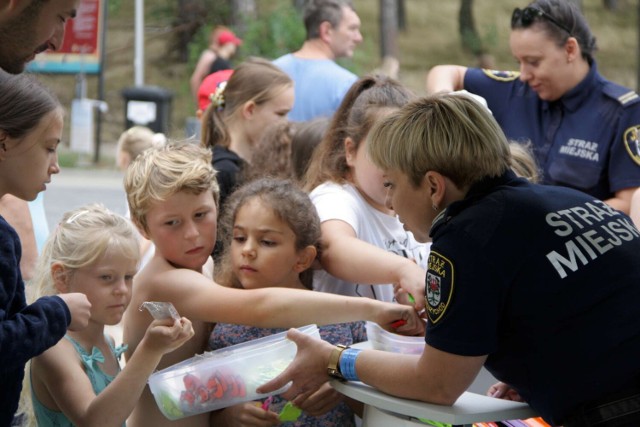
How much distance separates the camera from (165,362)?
9.58ft

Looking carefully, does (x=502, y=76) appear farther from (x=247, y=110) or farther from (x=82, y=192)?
(x=82, y=192)

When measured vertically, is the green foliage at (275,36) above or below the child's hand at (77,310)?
below

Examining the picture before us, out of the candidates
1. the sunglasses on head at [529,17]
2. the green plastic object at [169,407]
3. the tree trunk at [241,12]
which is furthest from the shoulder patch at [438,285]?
the tree trunk at [241,12]

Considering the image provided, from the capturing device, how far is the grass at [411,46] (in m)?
25.0

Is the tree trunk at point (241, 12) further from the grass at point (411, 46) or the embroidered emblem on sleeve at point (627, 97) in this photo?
the embroidered emblem on sleeve at point (627, 97)

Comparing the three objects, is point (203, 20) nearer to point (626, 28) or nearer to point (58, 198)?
point (58, 198)

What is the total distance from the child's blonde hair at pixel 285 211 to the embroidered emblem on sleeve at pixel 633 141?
1783 millimetres

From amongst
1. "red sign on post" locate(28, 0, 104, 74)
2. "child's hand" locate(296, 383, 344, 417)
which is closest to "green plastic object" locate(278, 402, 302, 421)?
"child's hand" locate(296, 383, 344, 417)

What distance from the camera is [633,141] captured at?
421 cm

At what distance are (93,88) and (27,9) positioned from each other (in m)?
25.1

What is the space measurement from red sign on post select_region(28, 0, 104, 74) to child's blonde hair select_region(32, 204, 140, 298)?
14.2 meters

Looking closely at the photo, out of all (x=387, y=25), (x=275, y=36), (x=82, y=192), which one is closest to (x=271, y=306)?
(x=82, y=192)

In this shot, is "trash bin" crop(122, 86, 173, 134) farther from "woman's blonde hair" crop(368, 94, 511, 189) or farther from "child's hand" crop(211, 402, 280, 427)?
"woman's blonde hair" crop(368, 94, 511, 189)

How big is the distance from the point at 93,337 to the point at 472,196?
1.21 metres
